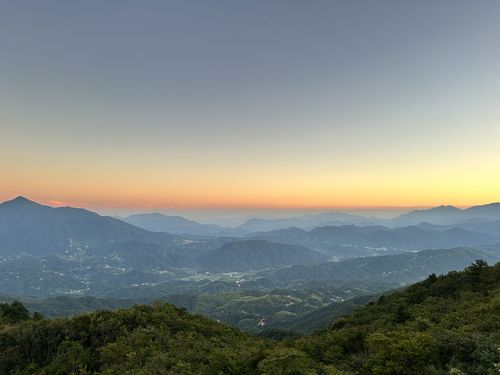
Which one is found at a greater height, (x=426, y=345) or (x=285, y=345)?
(x=426, y=345)

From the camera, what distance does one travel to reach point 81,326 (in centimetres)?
3822

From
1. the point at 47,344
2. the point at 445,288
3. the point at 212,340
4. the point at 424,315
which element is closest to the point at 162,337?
the point at 212,340

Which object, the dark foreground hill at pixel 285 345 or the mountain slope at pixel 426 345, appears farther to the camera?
the dark foreground hill at pixel 285 345

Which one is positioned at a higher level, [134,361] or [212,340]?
[134,361]

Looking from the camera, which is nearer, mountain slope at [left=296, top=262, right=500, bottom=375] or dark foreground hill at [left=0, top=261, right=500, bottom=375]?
mountain slope at [left=296, top=262, right=500, bottom=375]

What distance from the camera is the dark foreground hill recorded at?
698 inches

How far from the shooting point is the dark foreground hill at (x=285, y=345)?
17.7 meters

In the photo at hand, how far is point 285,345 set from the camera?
108ft

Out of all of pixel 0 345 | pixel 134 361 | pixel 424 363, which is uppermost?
pixel 424 363

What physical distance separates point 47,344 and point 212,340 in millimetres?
19880

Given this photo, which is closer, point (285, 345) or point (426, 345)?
point (426, 345)

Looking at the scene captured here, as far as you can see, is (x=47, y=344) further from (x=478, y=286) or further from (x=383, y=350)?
(x=478, y=286)

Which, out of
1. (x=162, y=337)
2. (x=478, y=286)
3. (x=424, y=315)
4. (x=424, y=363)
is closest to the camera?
(x=424, y=363)

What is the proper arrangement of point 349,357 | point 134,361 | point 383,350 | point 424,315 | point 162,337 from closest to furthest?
1. point 383,350
2. point 349,357
3. point 134,361
4. point 424,315
5. point 162,337
